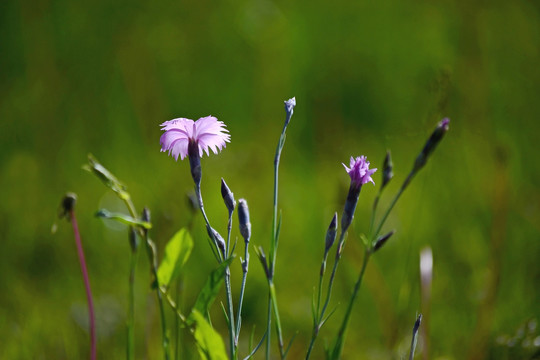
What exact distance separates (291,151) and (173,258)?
4.31 feet

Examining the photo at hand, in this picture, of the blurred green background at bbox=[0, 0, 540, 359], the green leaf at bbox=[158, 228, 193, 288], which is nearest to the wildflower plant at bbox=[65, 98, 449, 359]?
the green leaf at bbox=[158, 228, 193, 288]

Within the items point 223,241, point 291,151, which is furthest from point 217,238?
point 291,151

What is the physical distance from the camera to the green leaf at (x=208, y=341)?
0.48 meters

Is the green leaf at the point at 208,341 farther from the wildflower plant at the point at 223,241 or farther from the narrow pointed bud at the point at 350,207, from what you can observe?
the narrow pointed bud at the point at 350,207

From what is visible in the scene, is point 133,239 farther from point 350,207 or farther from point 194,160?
point 350,207

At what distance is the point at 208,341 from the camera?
49cm

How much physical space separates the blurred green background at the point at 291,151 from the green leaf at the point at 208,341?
16cm

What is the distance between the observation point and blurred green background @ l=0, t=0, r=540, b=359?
3.21ft

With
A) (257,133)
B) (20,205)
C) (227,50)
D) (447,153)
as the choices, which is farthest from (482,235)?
(227,50)

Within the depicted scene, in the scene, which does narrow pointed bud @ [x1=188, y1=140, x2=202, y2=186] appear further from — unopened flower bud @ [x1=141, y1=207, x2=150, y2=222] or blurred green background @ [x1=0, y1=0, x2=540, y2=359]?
blurred green background @ [x1=0, y1=0, x2=540, y2=359]

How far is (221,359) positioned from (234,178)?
3.91ft

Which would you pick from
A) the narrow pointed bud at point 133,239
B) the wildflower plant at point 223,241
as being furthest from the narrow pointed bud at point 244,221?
the narrow pointed bud at point 133,239

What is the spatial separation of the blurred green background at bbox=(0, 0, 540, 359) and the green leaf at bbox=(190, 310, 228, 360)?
16cm

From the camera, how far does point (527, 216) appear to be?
1.28m
